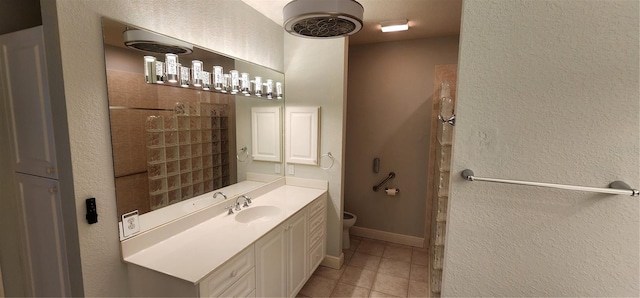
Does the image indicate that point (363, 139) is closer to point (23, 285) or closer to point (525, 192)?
point (525, 192)

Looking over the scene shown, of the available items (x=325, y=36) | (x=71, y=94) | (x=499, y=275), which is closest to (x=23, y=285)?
(x=71, y=94)

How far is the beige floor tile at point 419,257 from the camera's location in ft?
9.71

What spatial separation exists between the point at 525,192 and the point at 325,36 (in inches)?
52.0

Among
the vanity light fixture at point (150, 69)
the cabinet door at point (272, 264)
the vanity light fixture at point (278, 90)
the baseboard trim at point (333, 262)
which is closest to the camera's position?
the vanity light fixture at point (150, 69)

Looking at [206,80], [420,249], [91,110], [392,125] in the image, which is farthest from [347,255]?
[91,110]

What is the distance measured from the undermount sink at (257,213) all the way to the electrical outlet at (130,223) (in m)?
0.70

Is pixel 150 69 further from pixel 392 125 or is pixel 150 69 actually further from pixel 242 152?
pixel 392 125

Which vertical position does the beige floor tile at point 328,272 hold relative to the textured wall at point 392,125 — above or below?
below

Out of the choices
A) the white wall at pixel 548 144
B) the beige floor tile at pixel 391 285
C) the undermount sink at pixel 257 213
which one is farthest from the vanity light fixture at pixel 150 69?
the beige floor tile at pixel 391 285

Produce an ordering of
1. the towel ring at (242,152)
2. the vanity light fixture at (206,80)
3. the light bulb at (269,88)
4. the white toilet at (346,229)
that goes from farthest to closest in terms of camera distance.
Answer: the white toilet at (346,229) < the light bulb at (269,88) < the towel ring at (242,152) < the vanity light fixture at (206,80)

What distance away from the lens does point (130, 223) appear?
56.9 inches

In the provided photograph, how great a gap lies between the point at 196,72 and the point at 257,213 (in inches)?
46.3

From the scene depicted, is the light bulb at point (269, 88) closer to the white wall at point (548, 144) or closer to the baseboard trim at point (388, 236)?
the white wall at point (548, 144)

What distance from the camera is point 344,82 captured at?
2568mm
